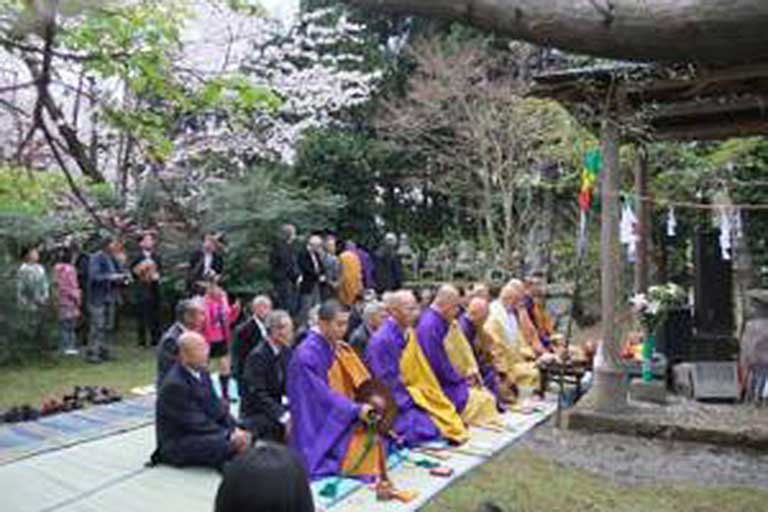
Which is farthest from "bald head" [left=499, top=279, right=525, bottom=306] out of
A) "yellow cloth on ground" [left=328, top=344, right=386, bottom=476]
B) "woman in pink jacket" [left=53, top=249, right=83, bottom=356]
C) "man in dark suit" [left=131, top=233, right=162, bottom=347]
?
"woman in pink jacket" [left=53, top=249, right=83, bottom=356]

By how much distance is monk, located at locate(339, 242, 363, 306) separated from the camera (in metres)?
14.2

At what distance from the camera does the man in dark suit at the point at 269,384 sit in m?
7.35

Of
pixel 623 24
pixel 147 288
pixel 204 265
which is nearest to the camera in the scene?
pixel 623 24

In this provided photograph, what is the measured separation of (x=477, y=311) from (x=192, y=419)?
165 inches

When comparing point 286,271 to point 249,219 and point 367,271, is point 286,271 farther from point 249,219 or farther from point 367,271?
point 249,219

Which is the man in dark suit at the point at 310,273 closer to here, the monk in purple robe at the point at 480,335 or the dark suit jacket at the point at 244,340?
the monk in purple robe at the point at 480,335

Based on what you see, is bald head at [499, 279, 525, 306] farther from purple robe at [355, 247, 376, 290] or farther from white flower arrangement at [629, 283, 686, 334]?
purple robe at [355, 247, 376, 290]

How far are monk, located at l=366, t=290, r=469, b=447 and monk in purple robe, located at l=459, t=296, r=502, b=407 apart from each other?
1438 mm

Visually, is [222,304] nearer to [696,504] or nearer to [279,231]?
[279,231]

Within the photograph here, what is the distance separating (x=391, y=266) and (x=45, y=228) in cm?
569

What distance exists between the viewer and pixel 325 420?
6.93 meters

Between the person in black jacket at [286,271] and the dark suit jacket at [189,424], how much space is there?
658cm

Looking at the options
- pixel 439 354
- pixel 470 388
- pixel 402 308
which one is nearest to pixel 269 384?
pixel 402 308

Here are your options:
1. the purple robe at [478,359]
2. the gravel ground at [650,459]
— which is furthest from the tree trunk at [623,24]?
the purple robe at [478,359]
